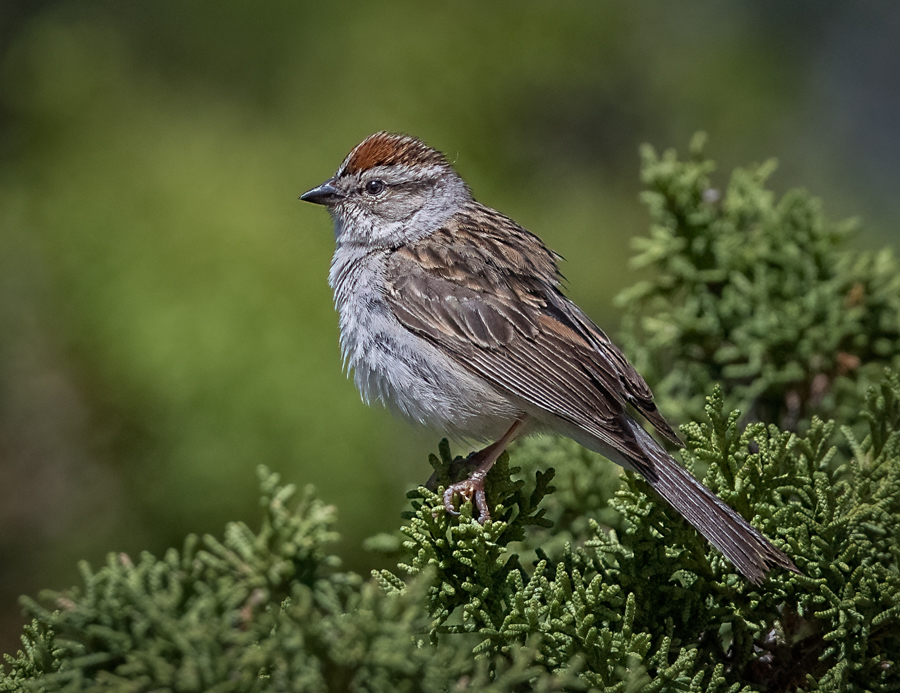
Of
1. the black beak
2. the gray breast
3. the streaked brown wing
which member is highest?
the black beak

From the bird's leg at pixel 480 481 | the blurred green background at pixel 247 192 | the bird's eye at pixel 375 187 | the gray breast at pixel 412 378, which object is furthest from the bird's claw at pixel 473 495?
→ the blurred green background at pixel 247 192

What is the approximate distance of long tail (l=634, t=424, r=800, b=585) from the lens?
216 cm

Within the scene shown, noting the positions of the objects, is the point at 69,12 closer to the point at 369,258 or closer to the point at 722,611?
the point at 369,258

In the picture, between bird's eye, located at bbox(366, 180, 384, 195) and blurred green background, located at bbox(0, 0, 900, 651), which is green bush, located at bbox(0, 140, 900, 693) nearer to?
bird's eye, located at bbox(366, 180, 384, 195)

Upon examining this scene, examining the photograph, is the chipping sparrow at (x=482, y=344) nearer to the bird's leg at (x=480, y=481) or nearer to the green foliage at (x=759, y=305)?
the bird's leg at (x=480, y=481)

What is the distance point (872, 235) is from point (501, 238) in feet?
15.3

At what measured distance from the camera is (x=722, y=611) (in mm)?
2229

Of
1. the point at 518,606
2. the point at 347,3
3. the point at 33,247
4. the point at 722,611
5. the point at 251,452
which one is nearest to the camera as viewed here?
the point at 518,606

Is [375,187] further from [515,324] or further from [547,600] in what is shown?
[547,600]

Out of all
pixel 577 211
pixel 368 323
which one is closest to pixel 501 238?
pixel 368 323

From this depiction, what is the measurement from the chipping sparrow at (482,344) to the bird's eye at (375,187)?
0.26 m

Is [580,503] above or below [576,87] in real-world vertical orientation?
below

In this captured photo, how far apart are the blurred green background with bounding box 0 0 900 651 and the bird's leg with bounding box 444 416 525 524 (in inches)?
68.9

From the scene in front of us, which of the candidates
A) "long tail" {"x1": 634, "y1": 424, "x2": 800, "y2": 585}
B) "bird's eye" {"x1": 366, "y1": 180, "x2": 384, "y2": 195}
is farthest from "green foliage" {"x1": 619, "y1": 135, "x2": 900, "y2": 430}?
"bird's eye" {"x1": 366, "y1": 180, "x2": 384, "y2": 195}
